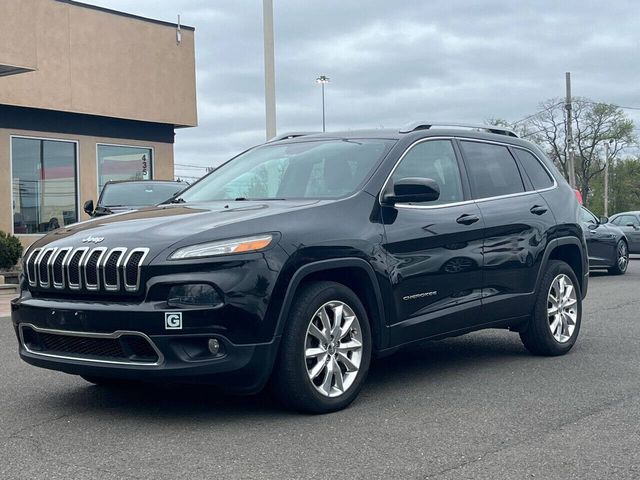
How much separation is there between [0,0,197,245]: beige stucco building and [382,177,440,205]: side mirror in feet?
38.5

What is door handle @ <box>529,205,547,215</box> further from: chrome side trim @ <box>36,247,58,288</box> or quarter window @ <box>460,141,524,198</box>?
chrome side trim @ <box>36,247,58,288</box>

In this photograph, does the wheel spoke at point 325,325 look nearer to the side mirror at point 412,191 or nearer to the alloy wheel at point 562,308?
the side mirror at point 412,191

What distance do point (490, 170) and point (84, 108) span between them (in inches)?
546

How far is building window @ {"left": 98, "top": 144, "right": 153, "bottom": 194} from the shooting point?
20.1 metres

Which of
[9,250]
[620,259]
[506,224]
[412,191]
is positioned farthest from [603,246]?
[412,191]

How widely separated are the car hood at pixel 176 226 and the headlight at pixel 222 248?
0.04 metres

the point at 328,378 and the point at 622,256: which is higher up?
the point at 622,256

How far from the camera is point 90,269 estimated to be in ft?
16.7

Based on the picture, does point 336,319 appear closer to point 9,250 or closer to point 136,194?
point 136,194

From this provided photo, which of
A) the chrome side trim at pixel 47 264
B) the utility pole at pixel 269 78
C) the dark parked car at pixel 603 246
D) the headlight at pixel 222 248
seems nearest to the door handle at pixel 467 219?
the headlight at pixel 222 248

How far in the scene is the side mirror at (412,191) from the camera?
586 centimetres

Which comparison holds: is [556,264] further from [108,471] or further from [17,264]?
[17,264]

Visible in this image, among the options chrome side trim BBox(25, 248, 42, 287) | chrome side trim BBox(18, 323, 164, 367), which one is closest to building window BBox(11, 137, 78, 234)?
chrome side trim BBox(25, 248, 42, 287)

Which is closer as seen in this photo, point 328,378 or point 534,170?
point 328,378
